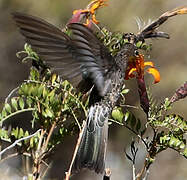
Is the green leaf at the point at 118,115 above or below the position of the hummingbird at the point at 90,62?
below

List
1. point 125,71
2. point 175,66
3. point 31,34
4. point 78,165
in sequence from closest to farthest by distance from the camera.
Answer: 1. point 31,34
2. point 78,165
3. point 125,71
4. point 175,66

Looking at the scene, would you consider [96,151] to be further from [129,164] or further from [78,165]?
[129,164]

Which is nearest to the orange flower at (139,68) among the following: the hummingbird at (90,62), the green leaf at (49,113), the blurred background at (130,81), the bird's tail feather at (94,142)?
the hummingbird at (90,62)

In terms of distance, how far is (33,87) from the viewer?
0.88 metres

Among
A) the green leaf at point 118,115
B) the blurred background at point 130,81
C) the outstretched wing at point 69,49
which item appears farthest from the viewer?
the blurred background at point 130,81

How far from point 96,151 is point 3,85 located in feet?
7.41

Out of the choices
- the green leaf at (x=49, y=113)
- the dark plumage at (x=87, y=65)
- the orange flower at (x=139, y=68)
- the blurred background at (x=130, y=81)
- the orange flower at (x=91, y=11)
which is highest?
the blurred background at (x=130, y=81)

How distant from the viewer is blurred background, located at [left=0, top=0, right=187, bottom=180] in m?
3.13

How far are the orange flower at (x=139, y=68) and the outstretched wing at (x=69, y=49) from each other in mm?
53

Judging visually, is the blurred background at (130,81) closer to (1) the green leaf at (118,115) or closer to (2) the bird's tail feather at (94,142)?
(2) the bird's tail feather at (94,142)

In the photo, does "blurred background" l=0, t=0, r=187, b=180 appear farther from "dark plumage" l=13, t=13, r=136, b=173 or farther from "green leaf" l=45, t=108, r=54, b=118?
"green leaf" l=45, t=108, r=54, b=118

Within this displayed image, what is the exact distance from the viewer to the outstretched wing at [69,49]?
2.86 ft

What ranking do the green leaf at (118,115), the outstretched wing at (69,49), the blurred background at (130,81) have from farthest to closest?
the blurred background at (130,81)
the green leaf at (118,115)
the outstretched wing at (69,49)

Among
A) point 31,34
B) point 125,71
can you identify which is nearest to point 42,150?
point 31,34
